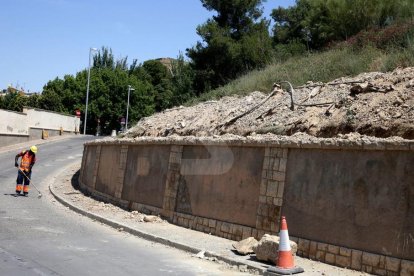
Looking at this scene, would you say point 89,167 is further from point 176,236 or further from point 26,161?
point 176,236

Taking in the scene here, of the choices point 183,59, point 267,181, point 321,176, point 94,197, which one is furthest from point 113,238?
point 183,59

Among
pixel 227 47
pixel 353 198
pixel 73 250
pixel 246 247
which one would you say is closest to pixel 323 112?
pixel 353 198

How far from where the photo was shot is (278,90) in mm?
16750

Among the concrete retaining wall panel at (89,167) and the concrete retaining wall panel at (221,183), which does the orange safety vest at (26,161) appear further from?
the concrete retaining wall panel at (221,183)

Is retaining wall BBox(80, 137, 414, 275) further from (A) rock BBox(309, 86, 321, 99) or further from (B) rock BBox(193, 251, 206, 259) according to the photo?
(A) rock BBox(309, 86, 321, 99)

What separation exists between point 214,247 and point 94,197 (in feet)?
32.7

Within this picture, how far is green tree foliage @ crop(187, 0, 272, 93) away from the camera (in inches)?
1137

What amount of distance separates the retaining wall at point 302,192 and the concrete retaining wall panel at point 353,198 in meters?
0.02

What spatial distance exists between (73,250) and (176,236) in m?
2.57

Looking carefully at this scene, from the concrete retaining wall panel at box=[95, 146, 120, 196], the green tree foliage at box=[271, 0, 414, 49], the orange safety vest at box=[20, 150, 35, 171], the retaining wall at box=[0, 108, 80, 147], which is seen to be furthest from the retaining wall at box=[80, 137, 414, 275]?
the retaining wall at box=[0, 108, 80, 147]

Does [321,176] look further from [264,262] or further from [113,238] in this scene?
[113,238]

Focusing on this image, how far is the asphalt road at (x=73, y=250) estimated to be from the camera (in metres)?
7.84

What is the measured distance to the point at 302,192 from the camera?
362 inches

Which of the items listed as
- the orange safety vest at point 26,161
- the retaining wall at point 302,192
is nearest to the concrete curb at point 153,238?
the retaining wall at point 302,192
